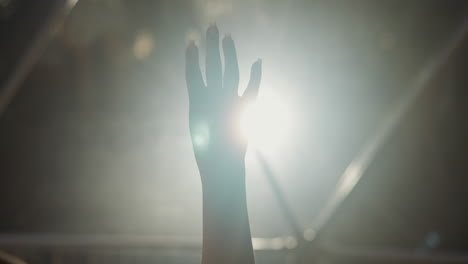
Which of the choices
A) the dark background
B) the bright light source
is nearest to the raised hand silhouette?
the bright light source

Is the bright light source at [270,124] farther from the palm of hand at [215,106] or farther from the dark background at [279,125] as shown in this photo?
the palm of hand at [215,106]

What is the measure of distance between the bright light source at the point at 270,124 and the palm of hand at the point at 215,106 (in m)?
3.17

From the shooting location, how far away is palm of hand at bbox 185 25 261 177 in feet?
4.17

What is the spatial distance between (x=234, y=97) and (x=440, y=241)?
4.79 metres

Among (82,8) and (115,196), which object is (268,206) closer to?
(115,196)

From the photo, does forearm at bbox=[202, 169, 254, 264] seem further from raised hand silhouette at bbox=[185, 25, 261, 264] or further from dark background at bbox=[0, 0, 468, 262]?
dark background at bbox=[0, 0, 468, 262]

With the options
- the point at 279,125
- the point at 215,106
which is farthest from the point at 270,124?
the point at 215,106

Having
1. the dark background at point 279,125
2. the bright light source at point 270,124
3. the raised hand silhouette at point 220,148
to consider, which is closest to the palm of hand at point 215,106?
the raised hand silhouette at point 220,148

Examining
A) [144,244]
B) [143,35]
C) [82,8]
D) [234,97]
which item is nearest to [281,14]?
[143,35]

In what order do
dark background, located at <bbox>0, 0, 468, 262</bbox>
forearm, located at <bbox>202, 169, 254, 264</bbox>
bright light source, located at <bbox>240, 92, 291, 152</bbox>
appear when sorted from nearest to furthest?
forearm, located at <bbox>202, 169, 254, 264</bbox> → bright light source, located at <bbox>240, 92, 291, 152</bbox> → dark background, located at <bbox>0, 0, 468, 262</bbox>

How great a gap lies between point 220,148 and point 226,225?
171 mm

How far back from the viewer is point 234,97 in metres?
1.30

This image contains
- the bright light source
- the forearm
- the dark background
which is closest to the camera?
the forearm

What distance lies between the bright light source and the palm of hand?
10.4ft
